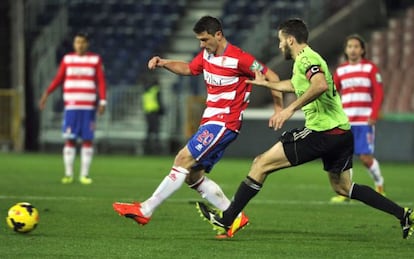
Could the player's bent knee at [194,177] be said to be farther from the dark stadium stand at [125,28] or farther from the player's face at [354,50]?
the dark stadium stand at [125,28]

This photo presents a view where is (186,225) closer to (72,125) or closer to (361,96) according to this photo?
(361,96)

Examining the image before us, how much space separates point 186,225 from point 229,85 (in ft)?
5.06

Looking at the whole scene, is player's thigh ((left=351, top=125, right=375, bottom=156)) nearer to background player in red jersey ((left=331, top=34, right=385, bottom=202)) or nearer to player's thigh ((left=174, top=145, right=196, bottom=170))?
background player in red jersey ((left=331, top=34, right=385, bottom=202))

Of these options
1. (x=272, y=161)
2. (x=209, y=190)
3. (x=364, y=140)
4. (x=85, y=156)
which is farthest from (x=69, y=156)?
(x=272, y=161)

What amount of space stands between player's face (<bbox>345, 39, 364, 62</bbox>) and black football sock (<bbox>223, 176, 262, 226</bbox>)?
4.80 meters

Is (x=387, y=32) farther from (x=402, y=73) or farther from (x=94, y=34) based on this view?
(x=94, y=34)

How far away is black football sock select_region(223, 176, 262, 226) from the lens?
30.7ft

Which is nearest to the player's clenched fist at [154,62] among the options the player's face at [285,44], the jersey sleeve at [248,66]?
the jersey sleeve at [248,66]

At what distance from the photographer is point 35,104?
27875 millimetres

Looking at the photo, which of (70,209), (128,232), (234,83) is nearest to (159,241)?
(128,232)

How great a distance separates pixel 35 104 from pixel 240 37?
18.7ft

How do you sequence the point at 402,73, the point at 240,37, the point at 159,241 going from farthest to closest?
1. the point at 240,37
2. the point at 402,73
3. the point at 159,241

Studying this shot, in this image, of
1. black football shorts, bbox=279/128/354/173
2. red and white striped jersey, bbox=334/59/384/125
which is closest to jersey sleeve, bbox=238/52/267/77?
black football shorts, bbox=279/128/354/173

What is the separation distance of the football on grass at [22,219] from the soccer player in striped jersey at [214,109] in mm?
745
